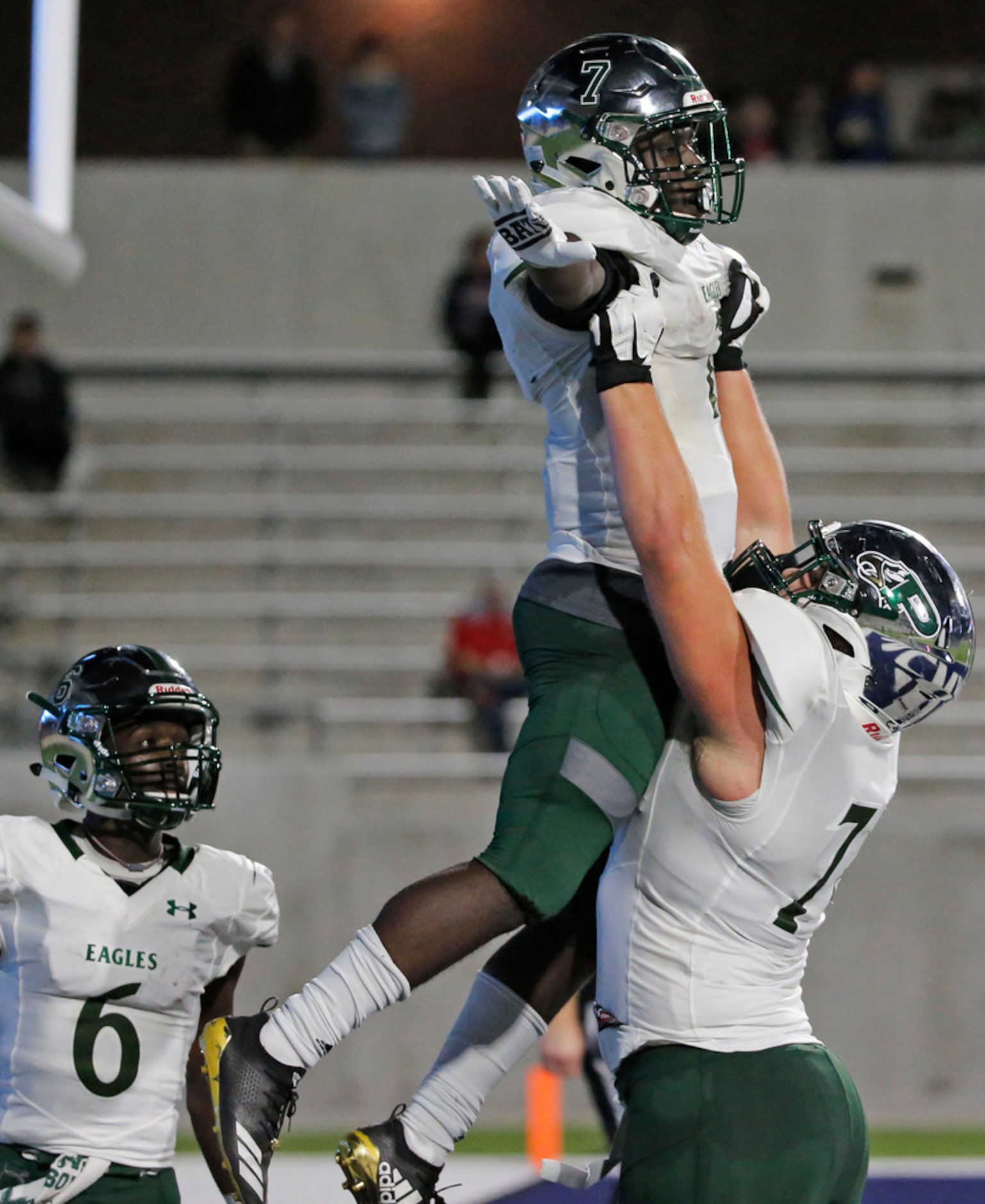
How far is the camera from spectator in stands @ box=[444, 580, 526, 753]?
7891 millimetres

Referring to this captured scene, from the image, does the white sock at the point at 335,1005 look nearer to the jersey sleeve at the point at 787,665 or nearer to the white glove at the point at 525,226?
the jersey sleeve at the point at 787,665

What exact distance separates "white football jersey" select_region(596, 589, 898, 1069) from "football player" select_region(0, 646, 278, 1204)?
73 centimetres

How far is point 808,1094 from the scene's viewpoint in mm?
2594

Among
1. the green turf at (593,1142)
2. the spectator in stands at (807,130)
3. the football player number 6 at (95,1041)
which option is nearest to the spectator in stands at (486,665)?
the green turf at (593,1142)

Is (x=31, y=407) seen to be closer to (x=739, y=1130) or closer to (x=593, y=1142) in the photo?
(x=593, y=1142)

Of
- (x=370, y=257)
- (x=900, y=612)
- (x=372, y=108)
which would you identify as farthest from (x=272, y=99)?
(x=900, y=612)

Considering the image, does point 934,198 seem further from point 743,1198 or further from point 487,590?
point 743,1198

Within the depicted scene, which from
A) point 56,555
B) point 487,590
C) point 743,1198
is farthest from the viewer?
point 56,555

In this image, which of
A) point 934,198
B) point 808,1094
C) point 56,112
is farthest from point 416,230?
point 808,1094

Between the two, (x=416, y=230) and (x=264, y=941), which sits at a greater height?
(x=416, y=230)

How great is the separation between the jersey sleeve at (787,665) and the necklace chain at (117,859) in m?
1.14

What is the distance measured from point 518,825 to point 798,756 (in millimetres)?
410

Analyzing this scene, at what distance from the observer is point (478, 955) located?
7184 mm

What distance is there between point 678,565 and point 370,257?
312 inches
